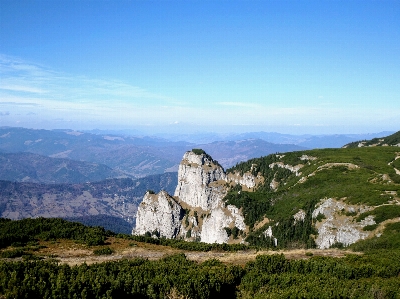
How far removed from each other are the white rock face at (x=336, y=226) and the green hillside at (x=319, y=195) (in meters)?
0.78

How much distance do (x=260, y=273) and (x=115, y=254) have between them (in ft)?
67.2

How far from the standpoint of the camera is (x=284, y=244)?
91.8m

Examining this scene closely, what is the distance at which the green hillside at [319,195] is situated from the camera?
73656mm

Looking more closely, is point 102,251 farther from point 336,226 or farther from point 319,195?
point 319,195

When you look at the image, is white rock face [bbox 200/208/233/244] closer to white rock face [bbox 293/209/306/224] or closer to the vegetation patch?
white rock face [bbox 293/209/306/224]

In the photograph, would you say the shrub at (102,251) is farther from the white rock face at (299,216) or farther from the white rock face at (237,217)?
the white rock face at (237,217)

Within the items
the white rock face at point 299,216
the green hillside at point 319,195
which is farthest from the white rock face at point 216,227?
the white rock face at point 299,216

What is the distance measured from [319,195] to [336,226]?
20.8m

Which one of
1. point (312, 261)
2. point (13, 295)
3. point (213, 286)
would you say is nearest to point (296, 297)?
point (213, 286)

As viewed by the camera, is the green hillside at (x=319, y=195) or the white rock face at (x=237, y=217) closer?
the green hillside at (x=319, y=195)

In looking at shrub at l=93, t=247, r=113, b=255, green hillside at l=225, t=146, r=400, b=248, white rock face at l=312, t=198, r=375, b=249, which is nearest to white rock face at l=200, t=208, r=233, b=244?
green hillside at l=225, t=146, r=400, b=248

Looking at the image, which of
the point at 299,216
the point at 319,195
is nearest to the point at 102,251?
the point at 299,216

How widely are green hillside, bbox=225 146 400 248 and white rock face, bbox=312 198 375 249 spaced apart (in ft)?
2.57

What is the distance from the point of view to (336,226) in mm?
76375
